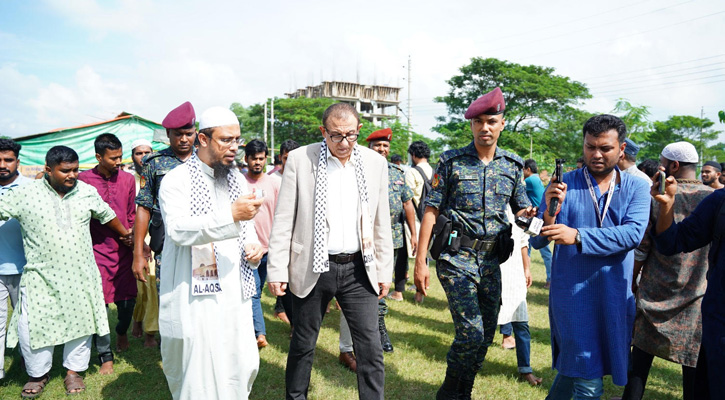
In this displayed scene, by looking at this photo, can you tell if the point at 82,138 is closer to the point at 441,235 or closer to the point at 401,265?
the point at 401,265

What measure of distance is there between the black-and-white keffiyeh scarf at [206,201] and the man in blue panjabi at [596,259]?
71.9 inches

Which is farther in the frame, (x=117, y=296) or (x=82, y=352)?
(x=117, y=296)

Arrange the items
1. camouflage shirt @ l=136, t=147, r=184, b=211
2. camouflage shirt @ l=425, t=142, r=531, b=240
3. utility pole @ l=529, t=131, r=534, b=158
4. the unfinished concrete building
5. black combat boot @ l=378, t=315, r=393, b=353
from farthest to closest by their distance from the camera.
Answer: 1. the unfinished concrete building
2. utility pole @ l=529, t=131, r=534, b=158
3. black combat boot @ l=378, t=315, r=393, b=353
4. camouflage shirt @ l=136, t=147, r=184, b=211
5. camouflage shirt @ l=425, t=142, r=531, b=240

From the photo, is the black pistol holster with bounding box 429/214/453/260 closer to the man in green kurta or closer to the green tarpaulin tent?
the man in green kurta

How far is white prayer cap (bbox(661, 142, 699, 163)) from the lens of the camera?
3926mm

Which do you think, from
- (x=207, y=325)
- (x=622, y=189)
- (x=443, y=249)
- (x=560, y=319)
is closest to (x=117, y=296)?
(x=207, y=325)

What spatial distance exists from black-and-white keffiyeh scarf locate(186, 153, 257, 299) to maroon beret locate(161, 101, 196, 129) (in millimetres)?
1305

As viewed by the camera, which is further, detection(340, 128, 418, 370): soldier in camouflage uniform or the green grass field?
detection(340, 128, 418, 370): soldier in camouflage uniform

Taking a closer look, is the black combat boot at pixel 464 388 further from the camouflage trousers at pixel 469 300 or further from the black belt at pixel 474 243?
the black belt at pixel 474 243

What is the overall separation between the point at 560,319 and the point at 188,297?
7.40 ft

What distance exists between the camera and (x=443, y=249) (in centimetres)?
366

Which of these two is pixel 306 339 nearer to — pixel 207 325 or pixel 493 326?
pixel 207 325

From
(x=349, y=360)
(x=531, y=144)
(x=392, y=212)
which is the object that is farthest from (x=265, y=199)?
(x=531, y=144)

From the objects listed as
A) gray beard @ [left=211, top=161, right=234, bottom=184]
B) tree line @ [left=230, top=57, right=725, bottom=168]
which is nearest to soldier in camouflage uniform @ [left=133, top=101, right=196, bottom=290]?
gray beard @ [left=211, top=161, right=234, bottom=184]
